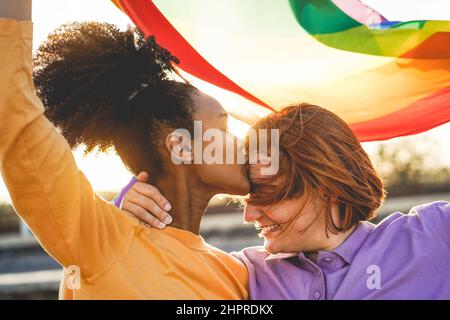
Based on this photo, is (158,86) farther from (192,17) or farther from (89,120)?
(192,17)

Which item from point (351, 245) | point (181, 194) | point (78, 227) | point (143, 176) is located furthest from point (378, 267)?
point (78, 227)

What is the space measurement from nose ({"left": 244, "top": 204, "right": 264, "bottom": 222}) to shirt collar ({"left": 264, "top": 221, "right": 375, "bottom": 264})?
13cm

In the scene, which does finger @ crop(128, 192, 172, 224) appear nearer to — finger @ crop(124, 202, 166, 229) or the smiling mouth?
finger @ crop(124, 202, 166, 229)

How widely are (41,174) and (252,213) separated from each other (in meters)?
0.79

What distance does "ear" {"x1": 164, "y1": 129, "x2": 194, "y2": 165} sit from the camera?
229 cm

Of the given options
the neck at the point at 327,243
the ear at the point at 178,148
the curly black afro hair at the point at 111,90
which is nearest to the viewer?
the curly black afro hair at the point at 111,90

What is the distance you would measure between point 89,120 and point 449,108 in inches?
50.9

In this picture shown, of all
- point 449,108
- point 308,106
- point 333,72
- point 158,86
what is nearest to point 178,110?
point 158,86

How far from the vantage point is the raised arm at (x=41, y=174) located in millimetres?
1865

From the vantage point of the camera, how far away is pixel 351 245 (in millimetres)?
2361

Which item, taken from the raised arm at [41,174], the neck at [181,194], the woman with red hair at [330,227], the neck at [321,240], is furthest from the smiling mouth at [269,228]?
the raised arm at [41,174]

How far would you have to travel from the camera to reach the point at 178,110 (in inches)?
90.9

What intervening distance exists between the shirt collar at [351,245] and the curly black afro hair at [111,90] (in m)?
0.49

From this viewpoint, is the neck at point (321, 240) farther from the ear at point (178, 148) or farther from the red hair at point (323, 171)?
the ear at point (178, 148)
